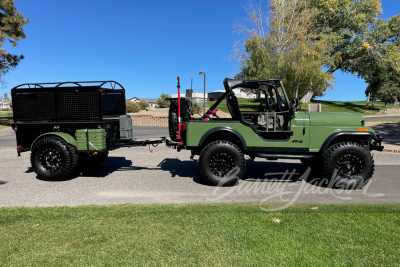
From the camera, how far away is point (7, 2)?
2147 cm

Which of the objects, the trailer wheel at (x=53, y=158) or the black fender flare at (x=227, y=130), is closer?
the black fender flare at (x=227, y=130)

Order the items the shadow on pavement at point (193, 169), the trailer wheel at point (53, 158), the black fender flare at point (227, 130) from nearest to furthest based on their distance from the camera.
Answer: the black fender flare at point (227, 130) < the trailer wheel at point (53, 158) < the shadow on pavement at point (193, 169)

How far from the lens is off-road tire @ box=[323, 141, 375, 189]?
545 centimetres

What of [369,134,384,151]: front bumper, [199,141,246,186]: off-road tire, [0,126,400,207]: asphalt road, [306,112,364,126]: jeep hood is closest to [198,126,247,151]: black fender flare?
[199,141,246,186]: off-road tire

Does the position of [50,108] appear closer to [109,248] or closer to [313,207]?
[109,248]

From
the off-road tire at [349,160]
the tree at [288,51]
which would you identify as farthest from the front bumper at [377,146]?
the tree at [288,51]

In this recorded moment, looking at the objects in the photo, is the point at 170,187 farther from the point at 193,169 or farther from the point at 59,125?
the point at 59,125

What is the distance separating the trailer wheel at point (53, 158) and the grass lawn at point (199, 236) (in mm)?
1964

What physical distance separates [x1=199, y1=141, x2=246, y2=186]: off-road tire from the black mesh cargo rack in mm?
2736

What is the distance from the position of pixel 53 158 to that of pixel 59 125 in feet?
2.66

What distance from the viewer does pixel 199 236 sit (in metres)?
3.23

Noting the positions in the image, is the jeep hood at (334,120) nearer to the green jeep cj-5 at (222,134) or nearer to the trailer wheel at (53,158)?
the green jeep cj-5 at (222,134)

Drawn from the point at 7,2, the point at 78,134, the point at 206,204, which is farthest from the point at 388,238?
the point at 7,2

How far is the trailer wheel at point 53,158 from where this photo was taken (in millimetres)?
6117
